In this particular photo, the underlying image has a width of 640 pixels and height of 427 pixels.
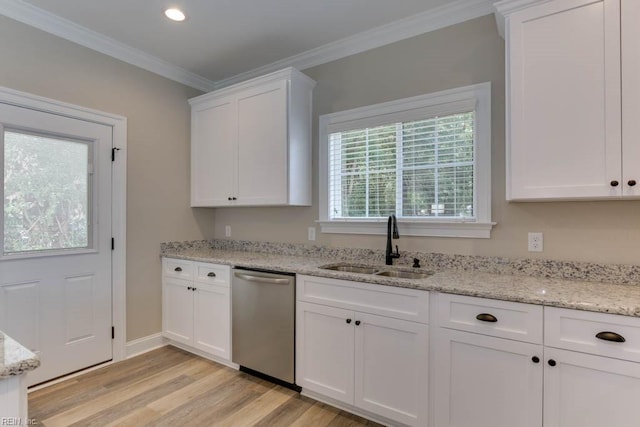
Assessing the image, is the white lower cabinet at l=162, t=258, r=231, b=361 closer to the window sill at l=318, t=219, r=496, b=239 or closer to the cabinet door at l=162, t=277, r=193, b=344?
the cabinet door at l=162, t=277, r=193, b=344

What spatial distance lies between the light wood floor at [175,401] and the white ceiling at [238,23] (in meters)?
2.62

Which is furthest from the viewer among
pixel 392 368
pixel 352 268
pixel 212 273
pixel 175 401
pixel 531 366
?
pixel 212 273

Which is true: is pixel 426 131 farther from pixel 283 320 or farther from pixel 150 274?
pixel 150 274

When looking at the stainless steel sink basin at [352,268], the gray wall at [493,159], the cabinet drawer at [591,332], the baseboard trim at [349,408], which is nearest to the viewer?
the cabinet drawer at [591,332]

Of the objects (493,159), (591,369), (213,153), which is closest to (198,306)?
(213,153)

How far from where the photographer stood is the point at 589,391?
4.90 ft

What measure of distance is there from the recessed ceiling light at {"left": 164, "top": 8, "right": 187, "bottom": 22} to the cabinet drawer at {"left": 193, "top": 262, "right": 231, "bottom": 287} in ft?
6.14

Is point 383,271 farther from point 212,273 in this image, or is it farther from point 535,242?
point 212,273

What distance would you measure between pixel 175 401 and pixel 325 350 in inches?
42.6

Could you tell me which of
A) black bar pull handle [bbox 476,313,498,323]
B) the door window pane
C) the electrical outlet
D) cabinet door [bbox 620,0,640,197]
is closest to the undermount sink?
black bar pull handle [bbox 476,313,498,323]

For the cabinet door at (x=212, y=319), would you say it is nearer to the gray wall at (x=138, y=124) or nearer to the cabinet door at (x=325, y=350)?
the gray wall at (x=138, y=124)

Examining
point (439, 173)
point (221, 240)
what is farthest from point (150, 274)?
point (439, 173)

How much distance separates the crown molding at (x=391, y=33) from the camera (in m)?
2.33

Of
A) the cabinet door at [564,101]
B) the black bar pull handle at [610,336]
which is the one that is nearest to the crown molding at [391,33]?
the cabinet door at [564,101]
